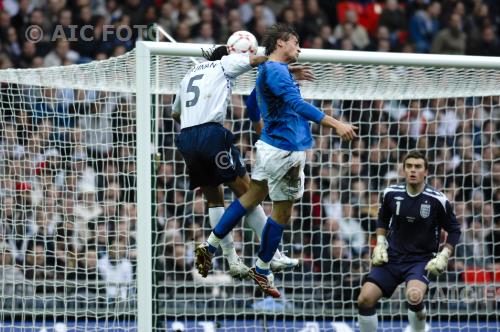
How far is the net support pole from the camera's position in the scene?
8609mm

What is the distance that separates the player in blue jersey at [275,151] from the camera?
8328 millimetres

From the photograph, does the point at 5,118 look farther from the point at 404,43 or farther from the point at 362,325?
the point at 404,43

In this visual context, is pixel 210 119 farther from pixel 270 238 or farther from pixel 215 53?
pixel 270 238

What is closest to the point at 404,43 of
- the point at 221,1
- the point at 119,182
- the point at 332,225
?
the point at 221,1

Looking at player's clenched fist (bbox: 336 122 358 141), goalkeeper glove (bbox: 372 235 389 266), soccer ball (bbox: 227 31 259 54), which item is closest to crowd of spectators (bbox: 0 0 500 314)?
goalkeeper glove (bbox: 372 235 389 266)

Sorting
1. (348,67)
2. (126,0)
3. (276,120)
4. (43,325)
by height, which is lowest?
(43,325)

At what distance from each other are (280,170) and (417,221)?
190cm

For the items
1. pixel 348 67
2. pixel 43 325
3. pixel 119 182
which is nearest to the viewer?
pixel 348 67

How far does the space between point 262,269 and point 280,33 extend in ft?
6.30

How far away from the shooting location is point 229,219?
8.59m

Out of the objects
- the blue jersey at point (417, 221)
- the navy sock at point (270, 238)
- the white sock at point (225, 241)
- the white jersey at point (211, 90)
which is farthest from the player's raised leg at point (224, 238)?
the blue jersey at point (417, 221)

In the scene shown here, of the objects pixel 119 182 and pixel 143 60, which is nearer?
pixel 143 60

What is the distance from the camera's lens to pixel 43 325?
10.2 m

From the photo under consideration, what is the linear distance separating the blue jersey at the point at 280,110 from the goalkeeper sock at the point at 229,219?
60 cm
